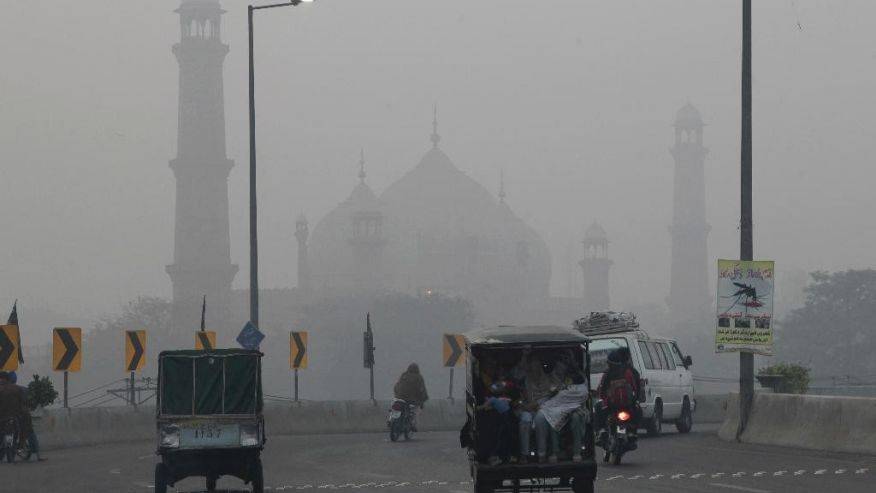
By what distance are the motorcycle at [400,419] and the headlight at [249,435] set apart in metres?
12.7

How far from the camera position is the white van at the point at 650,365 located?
1148 inches

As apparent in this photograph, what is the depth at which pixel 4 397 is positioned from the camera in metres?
25.9

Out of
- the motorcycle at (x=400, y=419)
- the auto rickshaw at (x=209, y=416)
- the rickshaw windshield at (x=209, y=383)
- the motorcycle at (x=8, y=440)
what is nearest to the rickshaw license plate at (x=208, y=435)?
the auto rickshaw at (x=209, y=416)

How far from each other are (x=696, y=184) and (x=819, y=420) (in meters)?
174

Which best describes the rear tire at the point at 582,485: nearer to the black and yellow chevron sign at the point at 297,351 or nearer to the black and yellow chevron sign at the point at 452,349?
the black and yellow chevron sign at the point at 297,351

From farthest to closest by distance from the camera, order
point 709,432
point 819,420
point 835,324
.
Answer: point 835,324
point 709,432
point 819,420

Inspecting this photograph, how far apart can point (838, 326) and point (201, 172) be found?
57256 millimetres

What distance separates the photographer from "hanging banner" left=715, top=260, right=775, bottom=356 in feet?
84.7

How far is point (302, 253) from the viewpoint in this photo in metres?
186

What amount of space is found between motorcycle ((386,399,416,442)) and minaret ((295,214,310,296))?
141453mm

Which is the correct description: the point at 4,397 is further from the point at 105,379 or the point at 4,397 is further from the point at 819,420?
the point at 105,379

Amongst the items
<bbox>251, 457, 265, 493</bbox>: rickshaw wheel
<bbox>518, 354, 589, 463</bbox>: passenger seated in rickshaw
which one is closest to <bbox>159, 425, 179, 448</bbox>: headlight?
<bbox>251, 457, 265, 493</bbox>: rickshaw wheel

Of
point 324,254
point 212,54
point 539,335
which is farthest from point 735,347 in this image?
point 324,254

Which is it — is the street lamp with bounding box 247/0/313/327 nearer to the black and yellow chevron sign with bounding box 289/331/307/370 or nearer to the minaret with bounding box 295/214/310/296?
the black and yellow chevron sign with bounding box 289/331/307/370
